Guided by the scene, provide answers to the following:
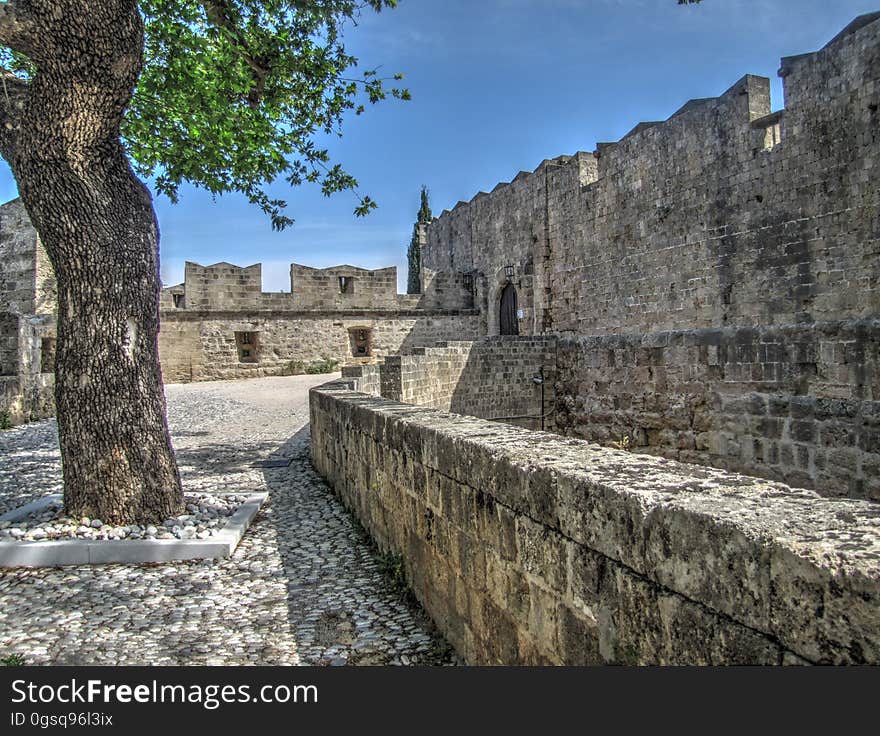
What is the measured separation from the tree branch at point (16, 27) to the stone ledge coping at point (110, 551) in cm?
341

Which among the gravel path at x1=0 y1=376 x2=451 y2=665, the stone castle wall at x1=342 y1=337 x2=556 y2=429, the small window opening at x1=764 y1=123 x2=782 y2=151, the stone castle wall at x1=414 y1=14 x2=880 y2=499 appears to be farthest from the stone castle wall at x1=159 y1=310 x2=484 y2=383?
the gravel path at x1=0 y1=376 x2=451 y2=665

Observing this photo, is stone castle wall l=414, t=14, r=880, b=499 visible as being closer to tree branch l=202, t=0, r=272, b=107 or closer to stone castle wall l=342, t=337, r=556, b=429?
stone castle wall l=342, t=337, r=556, b=429

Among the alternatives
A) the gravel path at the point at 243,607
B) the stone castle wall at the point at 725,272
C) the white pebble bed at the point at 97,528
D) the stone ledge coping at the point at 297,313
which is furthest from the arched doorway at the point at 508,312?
the white pebble bed at the point at 97,528

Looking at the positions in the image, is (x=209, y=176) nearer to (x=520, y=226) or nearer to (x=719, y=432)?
(x=719, y=432)

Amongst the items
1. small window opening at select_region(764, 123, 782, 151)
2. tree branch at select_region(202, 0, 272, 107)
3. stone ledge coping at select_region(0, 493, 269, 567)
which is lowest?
stone ledge coping at select_region(0, 493, 269, 567)

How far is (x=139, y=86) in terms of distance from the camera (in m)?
7.66

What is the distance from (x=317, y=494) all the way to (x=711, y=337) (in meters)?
4.21

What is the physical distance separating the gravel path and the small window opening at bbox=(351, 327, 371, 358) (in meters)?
17.2

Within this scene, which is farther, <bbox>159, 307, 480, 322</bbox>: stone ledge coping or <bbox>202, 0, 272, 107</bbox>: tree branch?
<bbox>159, 307, 480, 322</bbox>: stone ledge coping

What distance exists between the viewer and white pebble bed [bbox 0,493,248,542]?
4.41 metres

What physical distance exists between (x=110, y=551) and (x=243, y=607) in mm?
1283

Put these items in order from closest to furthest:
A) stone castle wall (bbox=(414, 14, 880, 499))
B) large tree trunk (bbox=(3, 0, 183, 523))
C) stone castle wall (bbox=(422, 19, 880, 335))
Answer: large tree trunk (bbox=(3, 0, 183, 523)) < stone castle wall (bbox=(414, 14, 880, 499)) < stone castle wall (bbox=(422, 19, 880, 335))

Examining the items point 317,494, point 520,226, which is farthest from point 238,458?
point 520,226

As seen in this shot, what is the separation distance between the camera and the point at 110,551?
4.26 m
